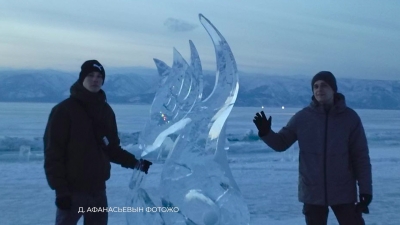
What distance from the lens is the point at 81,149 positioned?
9.93 ft

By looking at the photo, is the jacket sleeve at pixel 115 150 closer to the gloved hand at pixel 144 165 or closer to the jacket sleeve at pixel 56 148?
the gloved hand at pixel 144 165

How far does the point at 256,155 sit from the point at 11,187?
6.02 m

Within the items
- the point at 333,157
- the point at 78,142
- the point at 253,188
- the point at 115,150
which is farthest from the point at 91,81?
the point at 253,188

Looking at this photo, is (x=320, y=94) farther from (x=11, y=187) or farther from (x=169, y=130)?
(x=11, y=187)

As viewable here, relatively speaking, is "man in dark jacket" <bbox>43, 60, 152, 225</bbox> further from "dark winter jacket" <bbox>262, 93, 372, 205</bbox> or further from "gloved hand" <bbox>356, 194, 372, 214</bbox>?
"gloved hand" <bbox>356, 194, 372, 214</bbox>

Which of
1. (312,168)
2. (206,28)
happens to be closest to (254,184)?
(312,168)

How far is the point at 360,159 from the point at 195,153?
3.69ft

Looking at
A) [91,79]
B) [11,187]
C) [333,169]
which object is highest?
[91,79]

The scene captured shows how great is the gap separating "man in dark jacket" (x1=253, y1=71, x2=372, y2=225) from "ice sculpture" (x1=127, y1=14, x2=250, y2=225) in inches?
14.5

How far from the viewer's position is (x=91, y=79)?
310cm

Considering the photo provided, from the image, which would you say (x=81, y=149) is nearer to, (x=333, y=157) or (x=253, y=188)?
(x=333, y=157)

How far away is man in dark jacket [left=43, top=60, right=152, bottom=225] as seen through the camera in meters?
2.94

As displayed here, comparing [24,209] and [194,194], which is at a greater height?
[194,194]

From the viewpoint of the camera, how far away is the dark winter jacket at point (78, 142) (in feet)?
9.66
